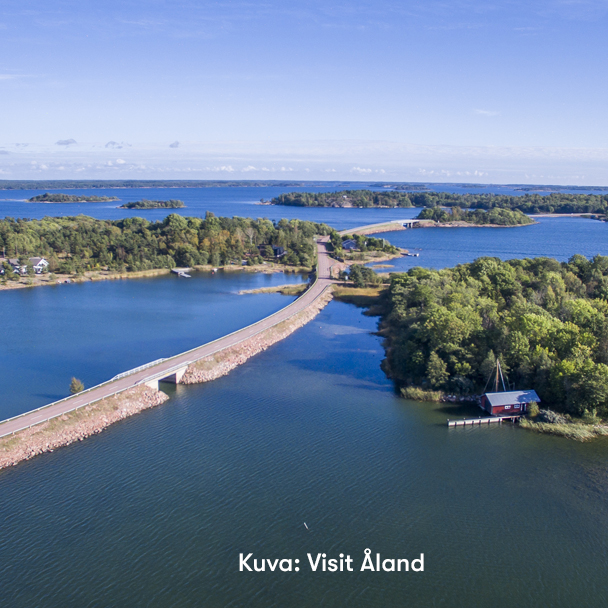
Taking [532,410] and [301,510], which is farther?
[532,410]

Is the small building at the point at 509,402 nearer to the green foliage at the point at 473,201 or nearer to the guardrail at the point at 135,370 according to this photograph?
the guardrail at the point at 135,370

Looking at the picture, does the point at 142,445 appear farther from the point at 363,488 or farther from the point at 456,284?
the point at 456,284

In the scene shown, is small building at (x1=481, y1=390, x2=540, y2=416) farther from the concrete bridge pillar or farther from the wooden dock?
the concrete bridge pillar

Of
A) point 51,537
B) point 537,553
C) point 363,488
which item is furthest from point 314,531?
point 51,537

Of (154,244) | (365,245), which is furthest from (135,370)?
(365,245)

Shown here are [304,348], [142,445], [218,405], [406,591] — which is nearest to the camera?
[406,591]

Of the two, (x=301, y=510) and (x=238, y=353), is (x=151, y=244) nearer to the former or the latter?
(x=238, y=353)

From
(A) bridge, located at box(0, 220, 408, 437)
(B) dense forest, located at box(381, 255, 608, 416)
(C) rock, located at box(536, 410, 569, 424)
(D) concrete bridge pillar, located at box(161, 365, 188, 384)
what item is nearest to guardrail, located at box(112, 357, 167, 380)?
(A) bridge, located at box(0, 220, 408, 437)
